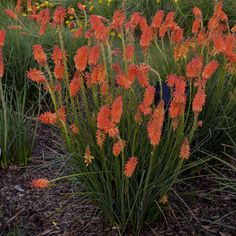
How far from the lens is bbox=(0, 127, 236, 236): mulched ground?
2.61 meters

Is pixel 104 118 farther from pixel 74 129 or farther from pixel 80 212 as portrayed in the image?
pixel 80 212

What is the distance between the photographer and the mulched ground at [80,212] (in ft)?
8.55

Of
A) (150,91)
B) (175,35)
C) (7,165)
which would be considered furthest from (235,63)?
(7,165)

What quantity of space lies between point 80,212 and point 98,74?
3.02 feet

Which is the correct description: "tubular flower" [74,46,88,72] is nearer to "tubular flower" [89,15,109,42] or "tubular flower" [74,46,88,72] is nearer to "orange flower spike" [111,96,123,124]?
"tubular flower" [89,15,109,42]

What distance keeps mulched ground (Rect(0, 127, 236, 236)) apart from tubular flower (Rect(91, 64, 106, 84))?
0.52m

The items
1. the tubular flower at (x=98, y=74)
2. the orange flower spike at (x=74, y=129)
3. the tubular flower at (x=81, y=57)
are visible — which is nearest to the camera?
the tubular flower at (x=81, y=57)

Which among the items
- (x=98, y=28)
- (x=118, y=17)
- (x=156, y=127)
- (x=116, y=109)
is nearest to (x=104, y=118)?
(x=116, y=109)

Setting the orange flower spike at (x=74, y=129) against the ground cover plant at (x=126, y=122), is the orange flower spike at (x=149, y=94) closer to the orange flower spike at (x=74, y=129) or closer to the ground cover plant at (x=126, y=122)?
the ground cover plant at (x=126, y=122)

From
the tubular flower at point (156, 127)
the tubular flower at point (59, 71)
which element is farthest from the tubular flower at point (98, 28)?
the tubular flower at point (156, 127)

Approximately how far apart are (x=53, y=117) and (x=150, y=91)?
479 mm

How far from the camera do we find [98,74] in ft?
7.34

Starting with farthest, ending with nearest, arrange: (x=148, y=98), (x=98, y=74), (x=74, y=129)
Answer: (x=74, y=129) < (x=98, y=74) < (x=148, y=98)

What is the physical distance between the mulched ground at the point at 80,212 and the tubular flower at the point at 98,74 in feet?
1.72
